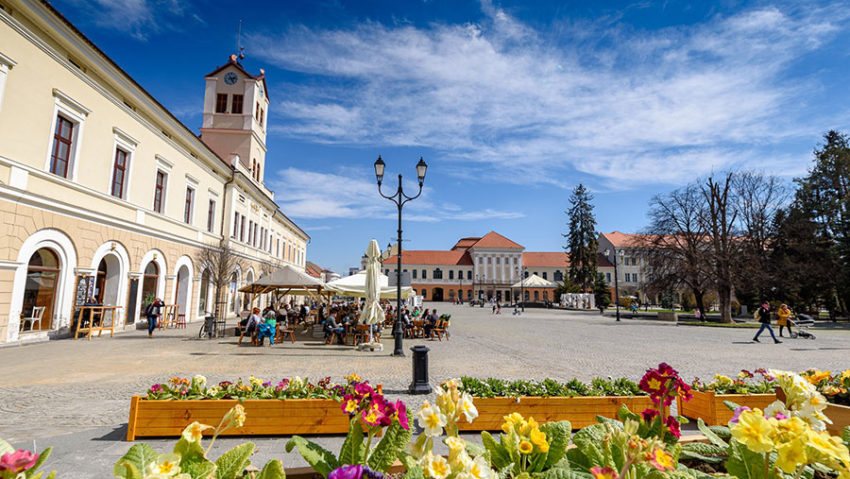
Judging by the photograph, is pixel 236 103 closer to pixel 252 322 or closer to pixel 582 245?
pixel 252 322

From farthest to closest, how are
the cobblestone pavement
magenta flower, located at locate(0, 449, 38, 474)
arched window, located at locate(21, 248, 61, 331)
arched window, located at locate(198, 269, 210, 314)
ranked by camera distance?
arched window, located at locate(198, 269, 210, 314)
arched window, located at locate(21, 248, 61, 331)
the cobblestone pavement
magenta flower, located at locate(0, 449, 38, 474)

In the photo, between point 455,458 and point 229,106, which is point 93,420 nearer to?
point 455,458

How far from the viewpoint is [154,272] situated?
1841 cm

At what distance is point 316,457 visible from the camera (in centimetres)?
181

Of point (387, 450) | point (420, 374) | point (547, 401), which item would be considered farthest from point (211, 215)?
point (387, 450)

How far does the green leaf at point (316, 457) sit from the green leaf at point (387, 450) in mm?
195

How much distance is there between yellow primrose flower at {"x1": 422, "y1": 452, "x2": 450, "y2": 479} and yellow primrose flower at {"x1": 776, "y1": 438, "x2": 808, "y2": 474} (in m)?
1.03

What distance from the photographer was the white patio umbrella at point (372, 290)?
12.9m

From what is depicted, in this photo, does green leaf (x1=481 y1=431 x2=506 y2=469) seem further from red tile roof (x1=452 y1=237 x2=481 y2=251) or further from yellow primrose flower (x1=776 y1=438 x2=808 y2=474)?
red tile roof (x1=452 y1=237 x2=481 y2=251)

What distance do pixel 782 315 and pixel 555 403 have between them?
17.8 m

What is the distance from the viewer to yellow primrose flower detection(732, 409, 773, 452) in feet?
4.23

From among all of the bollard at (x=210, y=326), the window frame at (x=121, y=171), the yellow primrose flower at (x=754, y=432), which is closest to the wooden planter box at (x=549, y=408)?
the yellow primrose flower at (x=754, y=432)

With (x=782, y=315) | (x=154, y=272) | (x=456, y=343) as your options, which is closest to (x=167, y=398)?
(x=456, y=343)

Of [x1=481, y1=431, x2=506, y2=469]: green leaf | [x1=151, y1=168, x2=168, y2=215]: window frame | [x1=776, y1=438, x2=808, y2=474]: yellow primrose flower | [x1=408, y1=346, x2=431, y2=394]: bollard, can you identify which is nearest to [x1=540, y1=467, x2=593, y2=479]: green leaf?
[x1=481, y1=431, x2=506, y2=469]: green leaf
